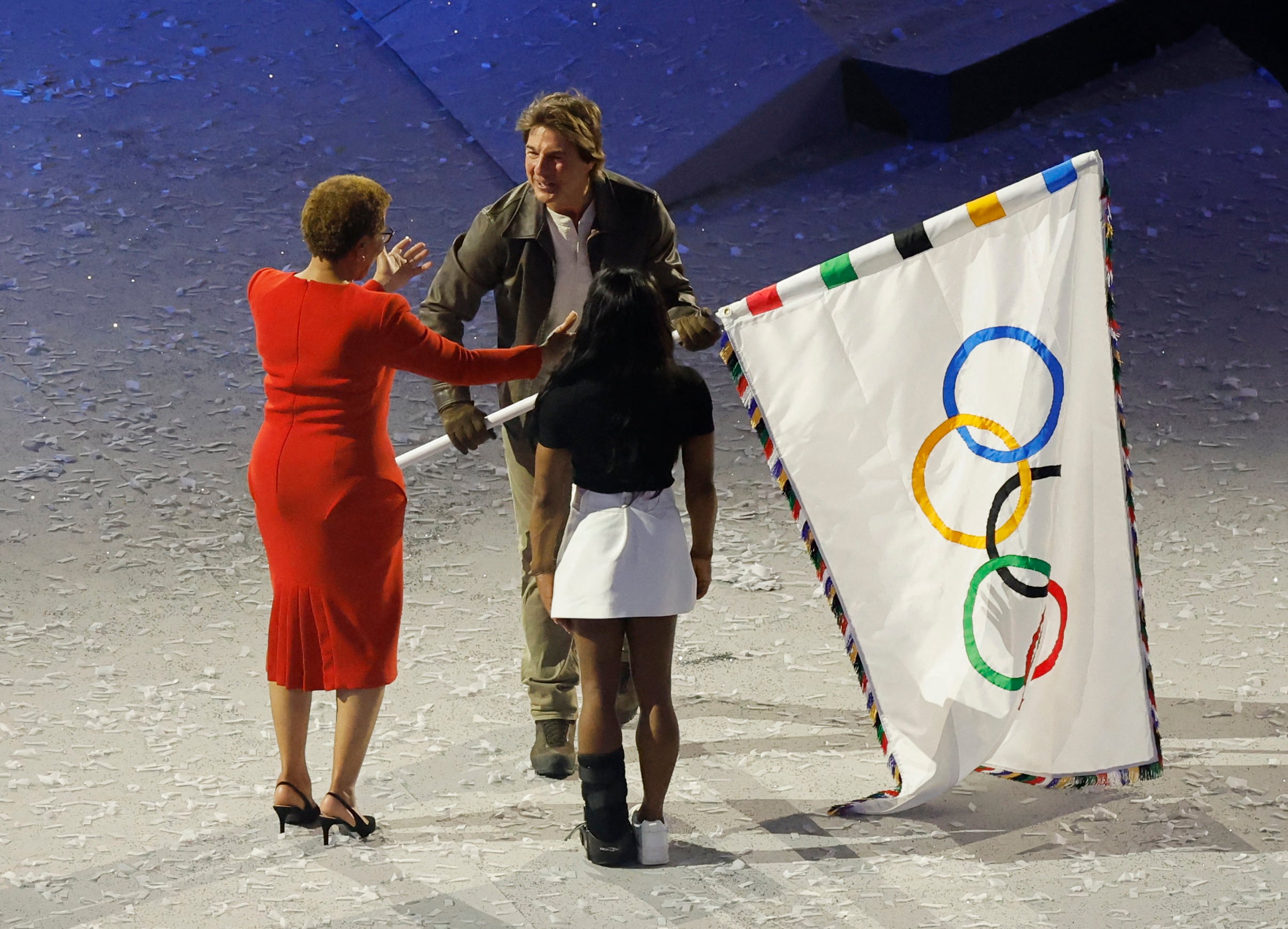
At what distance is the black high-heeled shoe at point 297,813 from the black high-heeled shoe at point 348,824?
15 millimetres

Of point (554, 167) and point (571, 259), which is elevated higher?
point (554, 167)

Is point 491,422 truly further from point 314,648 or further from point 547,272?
point 314,648

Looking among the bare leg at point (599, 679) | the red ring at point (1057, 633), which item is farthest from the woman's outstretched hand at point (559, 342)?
the red ring at point (1057, 633)

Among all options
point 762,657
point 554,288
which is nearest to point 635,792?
point 762,657

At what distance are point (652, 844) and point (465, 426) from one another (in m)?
0.86

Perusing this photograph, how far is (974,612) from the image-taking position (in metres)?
2.79

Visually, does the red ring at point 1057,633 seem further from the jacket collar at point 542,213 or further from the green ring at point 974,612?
the jacket collar at point 542,213

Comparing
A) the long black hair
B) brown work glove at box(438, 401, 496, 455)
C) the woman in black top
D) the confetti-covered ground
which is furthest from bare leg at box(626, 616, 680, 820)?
brown work glove at box(438, 401, 496, 455)

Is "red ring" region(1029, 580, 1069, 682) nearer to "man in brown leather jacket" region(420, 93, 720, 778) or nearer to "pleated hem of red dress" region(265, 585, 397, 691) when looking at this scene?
"man in brown leather jacket" region(420, 93, 720, 778)

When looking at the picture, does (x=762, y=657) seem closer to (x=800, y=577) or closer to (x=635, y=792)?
(x=800, y=577)

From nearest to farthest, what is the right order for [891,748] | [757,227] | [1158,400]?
[891,748] < [1158,400] < [757,227]

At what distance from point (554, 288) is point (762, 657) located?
1.09 metres

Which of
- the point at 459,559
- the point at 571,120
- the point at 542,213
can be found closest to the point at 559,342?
the point at 542,213

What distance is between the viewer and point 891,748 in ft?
9.38
